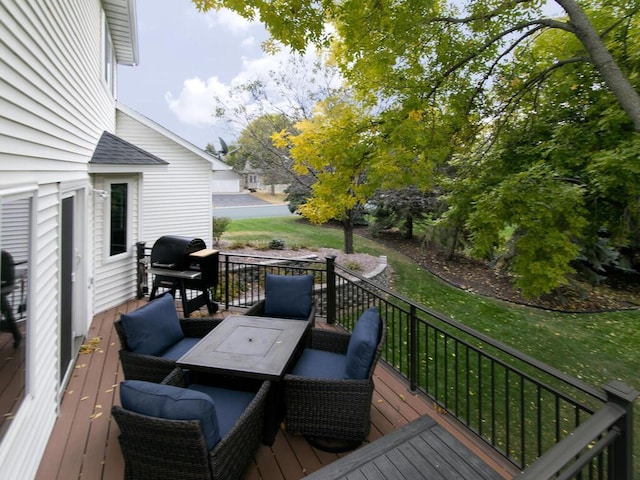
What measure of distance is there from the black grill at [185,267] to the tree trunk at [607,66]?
18.9ft

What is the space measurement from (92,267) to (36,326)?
3.30 meters

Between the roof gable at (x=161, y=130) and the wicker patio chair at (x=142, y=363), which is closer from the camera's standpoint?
the wicker patio chair at (x=142, y=363)

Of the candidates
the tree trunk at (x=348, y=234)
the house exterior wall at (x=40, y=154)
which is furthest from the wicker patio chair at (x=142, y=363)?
the tree trunk at (x=348, y=234)

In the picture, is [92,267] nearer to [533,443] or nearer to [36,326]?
[36,326]

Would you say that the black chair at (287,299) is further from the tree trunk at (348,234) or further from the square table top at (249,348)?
the tree trunk at (348,234)

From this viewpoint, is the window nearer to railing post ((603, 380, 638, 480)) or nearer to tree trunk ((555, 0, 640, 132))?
railing post ((603, 380, 638, 480))

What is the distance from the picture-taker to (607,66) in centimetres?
403

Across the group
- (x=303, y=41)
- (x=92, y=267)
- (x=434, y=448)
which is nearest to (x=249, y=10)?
(x=303, y=41)

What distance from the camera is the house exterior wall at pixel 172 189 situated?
844cm

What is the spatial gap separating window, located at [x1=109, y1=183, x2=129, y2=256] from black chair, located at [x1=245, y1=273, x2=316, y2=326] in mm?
3577

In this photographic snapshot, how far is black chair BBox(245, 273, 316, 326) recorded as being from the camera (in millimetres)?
4484

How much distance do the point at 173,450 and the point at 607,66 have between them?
5.48m

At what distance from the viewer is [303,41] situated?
4691 millimetres

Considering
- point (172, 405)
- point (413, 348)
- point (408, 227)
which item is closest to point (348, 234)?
point (408, 227)
